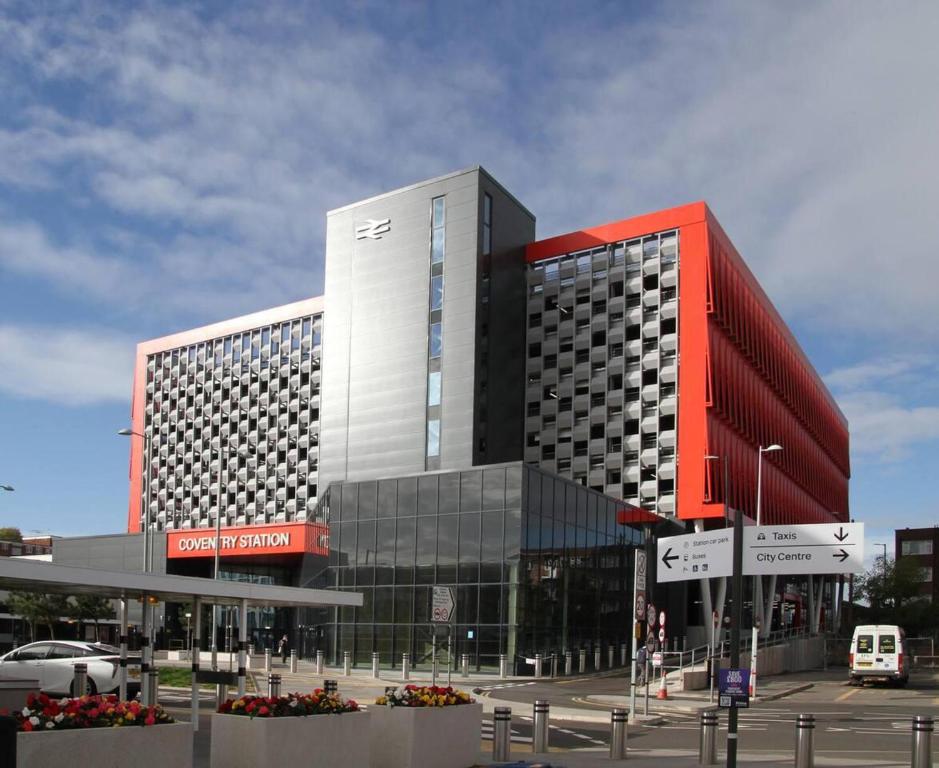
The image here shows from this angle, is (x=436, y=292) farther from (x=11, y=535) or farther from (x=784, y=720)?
(x=11, y=535)

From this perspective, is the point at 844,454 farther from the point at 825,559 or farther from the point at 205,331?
the point at 825,559

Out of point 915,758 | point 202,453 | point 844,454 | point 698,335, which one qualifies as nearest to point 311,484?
point 202,453

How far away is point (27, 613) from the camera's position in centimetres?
7194

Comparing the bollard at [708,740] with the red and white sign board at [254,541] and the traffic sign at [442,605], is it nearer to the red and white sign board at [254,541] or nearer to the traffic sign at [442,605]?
the traffic sign at [442,605]

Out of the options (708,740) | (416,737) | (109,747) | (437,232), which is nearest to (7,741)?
(109,747)

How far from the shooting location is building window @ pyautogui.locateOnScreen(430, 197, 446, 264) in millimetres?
66188

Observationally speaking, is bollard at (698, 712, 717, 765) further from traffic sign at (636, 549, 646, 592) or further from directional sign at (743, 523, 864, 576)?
traffic sign at (636, 549, 646, 592)

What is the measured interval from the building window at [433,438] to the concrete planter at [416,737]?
4747cm

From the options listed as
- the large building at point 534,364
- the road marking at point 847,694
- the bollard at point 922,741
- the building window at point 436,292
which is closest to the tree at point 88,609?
the large building at point 534,364

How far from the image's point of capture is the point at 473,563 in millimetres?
47375

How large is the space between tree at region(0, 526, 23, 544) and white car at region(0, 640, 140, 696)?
4731 inches

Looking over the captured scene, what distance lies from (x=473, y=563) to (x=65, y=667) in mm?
22454

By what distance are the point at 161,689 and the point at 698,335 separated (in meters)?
38.9

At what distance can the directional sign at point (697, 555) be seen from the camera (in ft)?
56.3
